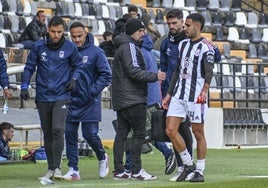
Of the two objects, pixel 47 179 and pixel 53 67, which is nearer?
pixel 47 179

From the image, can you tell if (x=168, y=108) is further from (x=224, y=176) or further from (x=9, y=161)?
(x=9, y=161)

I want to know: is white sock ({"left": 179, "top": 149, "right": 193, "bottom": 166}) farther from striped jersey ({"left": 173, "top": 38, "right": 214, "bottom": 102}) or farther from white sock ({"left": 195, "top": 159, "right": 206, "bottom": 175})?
striped jersey ({"left": 173, "top": 38, "right": 214, "bottom": 102})

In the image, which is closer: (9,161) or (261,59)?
(9,161)

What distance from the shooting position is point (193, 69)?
44.5 feet

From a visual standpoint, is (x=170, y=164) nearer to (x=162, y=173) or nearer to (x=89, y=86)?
(x=162, y=173)

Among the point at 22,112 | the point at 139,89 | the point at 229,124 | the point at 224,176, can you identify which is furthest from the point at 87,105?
the point at 229,124

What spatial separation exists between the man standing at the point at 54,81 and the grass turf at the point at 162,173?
1.58 feet

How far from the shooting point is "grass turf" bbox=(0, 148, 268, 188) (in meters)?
13.0

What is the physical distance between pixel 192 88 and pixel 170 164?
83.6 inches

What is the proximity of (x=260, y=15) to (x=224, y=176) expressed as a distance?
2068 centimetres

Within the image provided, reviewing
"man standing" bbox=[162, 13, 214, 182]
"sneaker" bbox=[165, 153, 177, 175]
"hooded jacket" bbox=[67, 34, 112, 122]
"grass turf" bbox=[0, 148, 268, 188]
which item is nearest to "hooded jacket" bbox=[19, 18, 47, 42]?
Answer: "grass turf" bbox=[0, 148, 268, 188]

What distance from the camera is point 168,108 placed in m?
13.6

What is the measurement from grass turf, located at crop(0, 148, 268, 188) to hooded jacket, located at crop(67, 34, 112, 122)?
788 millimetres

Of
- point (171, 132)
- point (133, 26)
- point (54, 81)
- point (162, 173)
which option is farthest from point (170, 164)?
point (54, 81)
